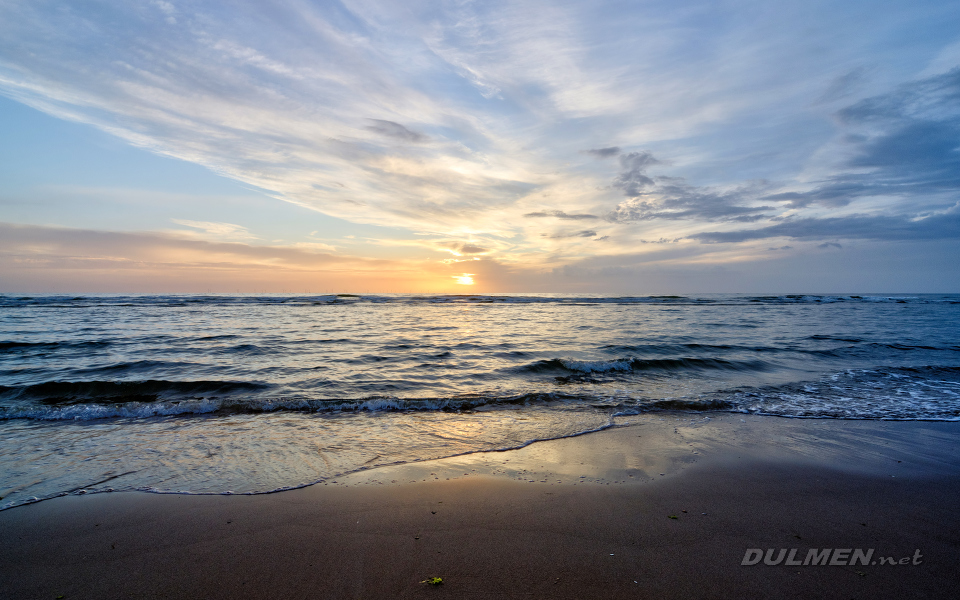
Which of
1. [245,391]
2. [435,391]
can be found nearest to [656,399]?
[435,391]

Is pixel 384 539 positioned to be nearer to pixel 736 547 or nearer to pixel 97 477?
pixel 736 547

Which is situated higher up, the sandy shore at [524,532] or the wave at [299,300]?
the wave at [299,300]

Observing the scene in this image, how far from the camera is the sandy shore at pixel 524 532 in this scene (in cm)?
298

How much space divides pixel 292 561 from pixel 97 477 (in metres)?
3.54

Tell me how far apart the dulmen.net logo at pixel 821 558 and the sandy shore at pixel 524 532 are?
4 centimetres

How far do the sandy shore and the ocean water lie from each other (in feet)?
2.25

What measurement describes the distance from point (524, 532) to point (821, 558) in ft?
8.02

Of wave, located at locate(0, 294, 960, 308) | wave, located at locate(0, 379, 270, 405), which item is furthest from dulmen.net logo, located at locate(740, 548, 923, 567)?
wave, located at locate(0, 294, 960, 308)

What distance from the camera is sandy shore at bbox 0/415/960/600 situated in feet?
9.78

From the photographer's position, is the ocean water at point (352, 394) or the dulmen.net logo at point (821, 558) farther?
the ocean water at point (352, 394)

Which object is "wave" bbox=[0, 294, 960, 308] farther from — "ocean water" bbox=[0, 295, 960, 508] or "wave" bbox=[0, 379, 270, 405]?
"wave" bbox=[0, 379, 270, 405]

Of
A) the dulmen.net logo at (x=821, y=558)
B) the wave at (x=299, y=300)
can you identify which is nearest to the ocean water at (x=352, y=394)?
the dulmen.net logo at (x=821, y=558)

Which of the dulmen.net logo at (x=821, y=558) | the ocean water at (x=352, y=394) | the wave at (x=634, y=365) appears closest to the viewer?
the dulmen.net logo at (x=821, y=558)

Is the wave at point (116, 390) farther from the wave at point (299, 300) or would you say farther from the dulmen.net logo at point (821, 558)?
the wave at point (299, 300)
